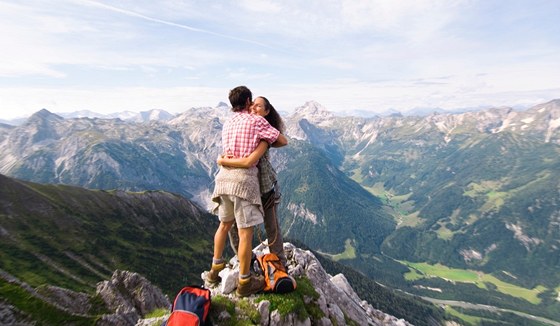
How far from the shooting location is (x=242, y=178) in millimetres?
13445

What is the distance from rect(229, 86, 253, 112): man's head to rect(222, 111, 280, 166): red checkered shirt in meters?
0.64

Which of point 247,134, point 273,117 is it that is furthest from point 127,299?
point 273,117

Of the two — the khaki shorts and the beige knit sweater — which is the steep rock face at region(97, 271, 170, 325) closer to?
the khaki shorts

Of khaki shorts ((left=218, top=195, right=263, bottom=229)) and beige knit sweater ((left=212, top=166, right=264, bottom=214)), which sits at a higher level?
beige knit sweater ((left=212, top=166, right=264, bottom=214))

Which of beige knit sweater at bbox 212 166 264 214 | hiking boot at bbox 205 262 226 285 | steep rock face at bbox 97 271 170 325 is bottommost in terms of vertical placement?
steep rock face at bbox 97 271 170 325

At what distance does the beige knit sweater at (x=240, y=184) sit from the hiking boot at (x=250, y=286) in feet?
11.7

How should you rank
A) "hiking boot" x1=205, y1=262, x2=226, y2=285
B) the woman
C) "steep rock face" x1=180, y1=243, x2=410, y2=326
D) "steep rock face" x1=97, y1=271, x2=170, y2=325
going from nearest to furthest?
the woman, "steep rock face" x1=180, y1=243, x2=410, y2=326, "hiking boot" x1=205, y1=262, x2=226, y2=285, "steep rock face" x1=97, y1=271, x2=170, y2=325

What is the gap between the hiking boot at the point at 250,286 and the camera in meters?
14.8

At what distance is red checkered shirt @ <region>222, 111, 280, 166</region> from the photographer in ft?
44.8

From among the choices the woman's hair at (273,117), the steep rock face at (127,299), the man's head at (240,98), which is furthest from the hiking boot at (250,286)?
the steep rock face at (127,299)

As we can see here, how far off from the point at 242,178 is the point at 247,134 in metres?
1.84

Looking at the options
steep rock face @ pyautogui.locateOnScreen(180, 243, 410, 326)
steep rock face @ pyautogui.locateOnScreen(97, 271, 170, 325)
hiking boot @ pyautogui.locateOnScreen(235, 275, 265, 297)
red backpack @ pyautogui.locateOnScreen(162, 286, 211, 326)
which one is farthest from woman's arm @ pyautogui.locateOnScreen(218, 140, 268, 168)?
steep rock face @ pyautogui.locateOnScreen(97, 271, 170, 325)

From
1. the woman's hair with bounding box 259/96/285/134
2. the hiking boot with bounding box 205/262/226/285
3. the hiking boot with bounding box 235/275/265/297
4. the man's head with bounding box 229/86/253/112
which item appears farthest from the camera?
the hiking boot with bounding box 205/262/226/285

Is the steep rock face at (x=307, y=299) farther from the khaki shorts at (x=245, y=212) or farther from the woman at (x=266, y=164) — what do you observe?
the khaki shorts at (x=245, y=212)
